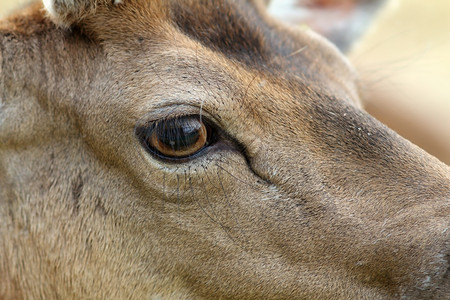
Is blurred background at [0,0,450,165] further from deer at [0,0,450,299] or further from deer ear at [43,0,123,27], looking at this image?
deer at [0,0,450,299]

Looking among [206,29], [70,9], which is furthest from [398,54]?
[70,9]

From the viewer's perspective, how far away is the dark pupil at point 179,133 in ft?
12.4

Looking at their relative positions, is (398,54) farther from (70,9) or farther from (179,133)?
(179,133)

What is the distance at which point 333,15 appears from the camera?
6.45m

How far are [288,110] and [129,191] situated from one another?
105 centimetres

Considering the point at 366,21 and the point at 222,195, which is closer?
the point at 222,195

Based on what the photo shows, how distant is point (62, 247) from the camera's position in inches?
162

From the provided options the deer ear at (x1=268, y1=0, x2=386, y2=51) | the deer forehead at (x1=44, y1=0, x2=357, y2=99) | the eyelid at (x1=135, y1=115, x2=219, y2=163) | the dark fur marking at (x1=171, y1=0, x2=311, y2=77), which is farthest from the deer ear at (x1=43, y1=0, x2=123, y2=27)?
the deer ear at (x1=268, y1=0, x2=386, y2=51)

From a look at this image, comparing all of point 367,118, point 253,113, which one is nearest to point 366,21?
point 367,118

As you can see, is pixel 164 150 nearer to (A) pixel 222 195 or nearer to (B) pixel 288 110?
(A) pixel 222 195

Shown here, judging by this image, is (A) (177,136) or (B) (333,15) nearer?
(A) (177,136)

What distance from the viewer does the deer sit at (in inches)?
146

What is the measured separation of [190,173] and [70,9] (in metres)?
1.26

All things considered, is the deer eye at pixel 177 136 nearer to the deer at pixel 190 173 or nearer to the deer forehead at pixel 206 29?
the deer at pixel 190 173
